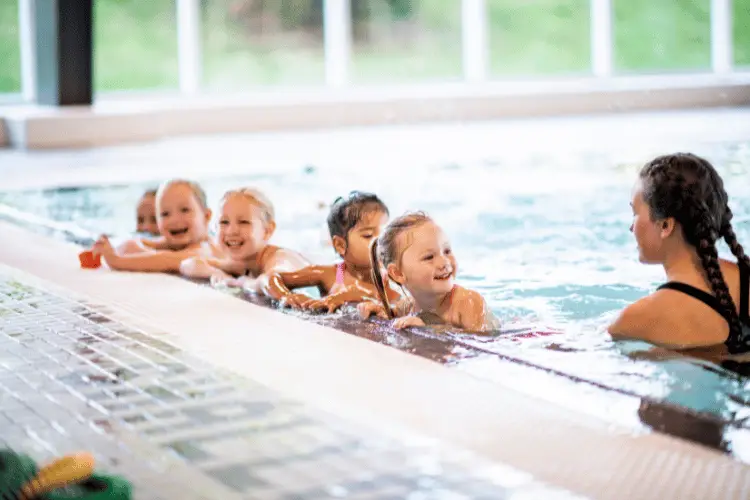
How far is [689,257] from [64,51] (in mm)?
10137

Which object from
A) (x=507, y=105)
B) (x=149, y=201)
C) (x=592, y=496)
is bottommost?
(x=592, y=496)

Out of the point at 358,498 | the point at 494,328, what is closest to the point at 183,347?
the point at 494,328

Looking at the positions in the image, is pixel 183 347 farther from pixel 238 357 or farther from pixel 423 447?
pixel 423 447

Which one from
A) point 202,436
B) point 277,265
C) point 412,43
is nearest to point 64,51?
point 412,43

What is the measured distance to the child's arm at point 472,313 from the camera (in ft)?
12.9

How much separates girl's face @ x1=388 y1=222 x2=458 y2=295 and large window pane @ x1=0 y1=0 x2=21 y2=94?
11.9 m

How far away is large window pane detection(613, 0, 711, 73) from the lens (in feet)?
56.5

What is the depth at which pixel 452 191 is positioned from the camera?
8312 millimetres

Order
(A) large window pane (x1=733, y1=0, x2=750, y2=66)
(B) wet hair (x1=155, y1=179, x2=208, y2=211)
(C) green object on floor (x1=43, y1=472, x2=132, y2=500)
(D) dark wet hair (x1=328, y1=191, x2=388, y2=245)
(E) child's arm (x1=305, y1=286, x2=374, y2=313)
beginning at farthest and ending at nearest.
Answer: (A) large window pane (x1=733, y1=0, x2=750, y2=66), (B) wet hair (x1=155, y1=179, x2=208, y2=211), (D) dark wet hair (x1=328, y1=191, x2=388, y2=245), (E) child's arm (x1=305, y1=286, x2=374, y2=313), (C) green object on floor (x1=43, y1=472, x2=132, y2=500)

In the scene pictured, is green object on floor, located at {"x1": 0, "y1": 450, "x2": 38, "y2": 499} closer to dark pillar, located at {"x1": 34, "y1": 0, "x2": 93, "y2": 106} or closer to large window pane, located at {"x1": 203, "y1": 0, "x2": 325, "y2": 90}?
dark pillar, located at {"x1": 34, "y1": 0, "x2": 93, "y2": 106}

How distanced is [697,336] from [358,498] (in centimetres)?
165

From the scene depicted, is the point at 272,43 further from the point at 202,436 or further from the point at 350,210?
the point at 202,436

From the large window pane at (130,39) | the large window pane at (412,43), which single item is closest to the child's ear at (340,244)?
the large window pane at (130,39)

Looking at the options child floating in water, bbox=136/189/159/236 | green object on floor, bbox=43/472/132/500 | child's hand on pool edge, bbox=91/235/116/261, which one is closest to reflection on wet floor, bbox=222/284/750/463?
child's hand on pool edge, bbox=91/235/116/261
